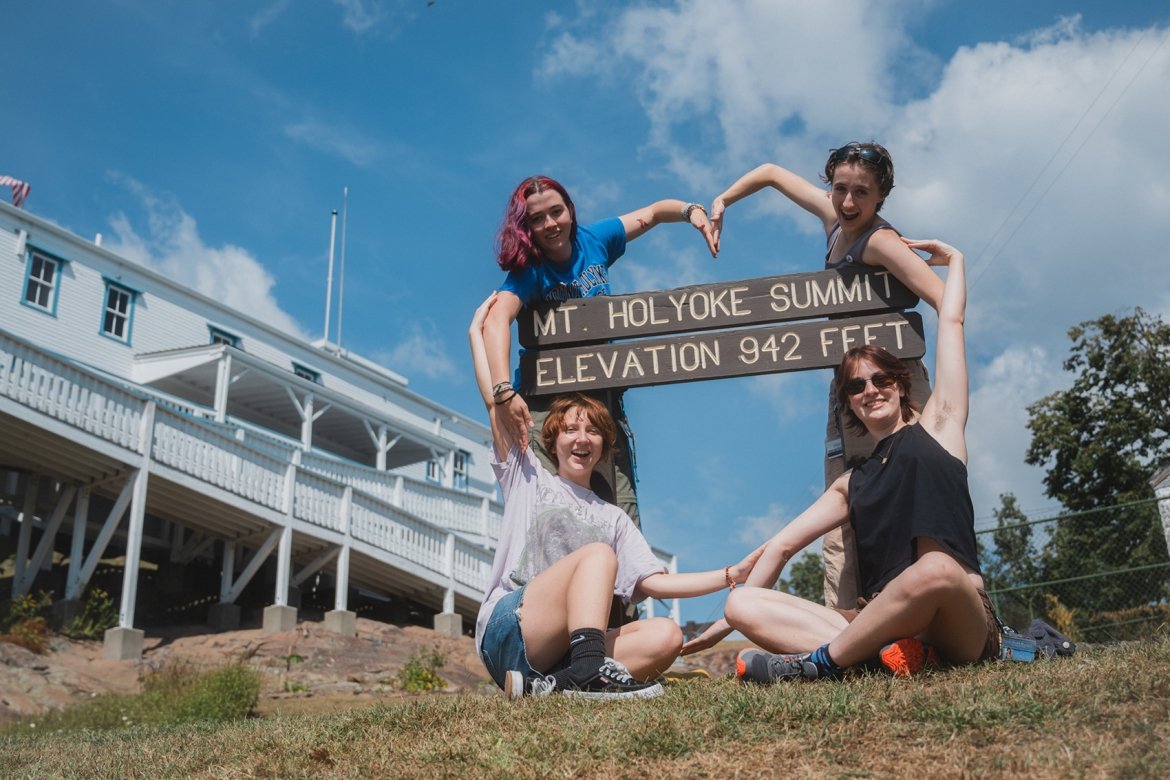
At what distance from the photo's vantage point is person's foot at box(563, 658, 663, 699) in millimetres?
3664

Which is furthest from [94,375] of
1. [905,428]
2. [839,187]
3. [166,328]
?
[905,428]

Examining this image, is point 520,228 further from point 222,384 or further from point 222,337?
point 222,337

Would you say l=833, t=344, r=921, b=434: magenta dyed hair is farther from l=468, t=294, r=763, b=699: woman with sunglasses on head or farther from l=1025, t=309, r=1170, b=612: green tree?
l=1025, t=309, r=1170, b=612: green tree

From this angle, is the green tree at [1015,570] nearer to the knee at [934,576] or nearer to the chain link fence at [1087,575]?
the chain link fence at [1087,575]

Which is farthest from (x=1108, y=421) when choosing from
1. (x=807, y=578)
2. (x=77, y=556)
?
(x=77, y=556)

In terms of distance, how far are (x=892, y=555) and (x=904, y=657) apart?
383mm

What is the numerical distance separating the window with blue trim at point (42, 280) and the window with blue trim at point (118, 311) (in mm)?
1149

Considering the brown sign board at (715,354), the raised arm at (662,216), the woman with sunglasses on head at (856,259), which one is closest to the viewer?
the woman with sunglasses on head at (856,259)

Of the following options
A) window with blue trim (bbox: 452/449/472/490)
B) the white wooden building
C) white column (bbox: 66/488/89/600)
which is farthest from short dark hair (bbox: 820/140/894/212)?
window with blue trim (bbox: 452/449/472/490)

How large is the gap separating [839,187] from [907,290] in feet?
2.16

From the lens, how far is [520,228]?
18.0 feet

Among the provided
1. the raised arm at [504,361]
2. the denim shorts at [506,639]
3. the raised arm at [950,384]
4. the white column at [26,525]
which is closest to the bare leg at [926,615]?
the raised arm at [950,384]

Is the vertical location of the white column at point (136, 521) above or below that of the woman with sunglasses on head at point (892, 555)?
above

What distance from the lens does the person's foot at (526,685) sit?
385 centimetres
